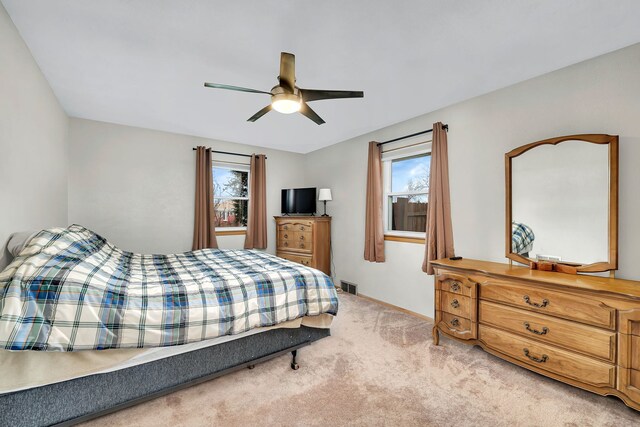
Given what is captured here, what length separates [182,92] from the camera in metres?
2.82

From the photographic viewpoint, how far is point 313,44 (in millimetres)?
2004

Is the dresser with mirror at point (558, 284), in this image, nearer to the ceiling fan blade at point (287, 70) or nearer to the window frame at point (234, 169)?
the ceiling fan blade at point (287, 70)

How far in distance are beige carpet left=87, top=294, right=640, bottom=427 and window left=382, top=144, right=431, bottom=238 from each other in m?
1.62

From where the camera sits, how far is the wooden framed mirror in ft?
6.88

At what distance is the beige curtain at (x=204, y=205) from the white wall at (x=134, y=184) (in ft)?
0.49

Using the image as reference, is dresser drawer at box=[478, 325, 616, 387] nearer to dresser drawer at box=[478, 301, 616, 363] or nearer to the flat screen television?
dresser drawer at box=[478, 301, 616, 363]

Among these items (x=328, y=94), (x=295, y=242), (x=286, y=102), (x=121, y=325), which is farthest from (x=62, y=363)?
(x=295, y=242)

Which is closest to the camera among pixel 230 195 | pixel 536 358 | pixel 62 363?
pixel 62 363

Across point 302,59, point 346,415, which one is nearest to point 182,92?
point 302,59

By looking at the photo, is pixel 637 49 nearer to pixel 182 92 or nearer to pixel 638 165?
pixel 638 165

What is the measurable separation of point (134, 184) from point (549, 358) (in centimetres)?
488

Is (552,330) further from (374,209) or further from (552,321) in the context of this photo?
(374,209)

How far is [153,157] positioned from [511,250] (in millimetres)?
4596

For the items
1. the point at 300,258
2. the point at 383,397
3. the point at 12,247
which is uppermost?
the point at 12,247
